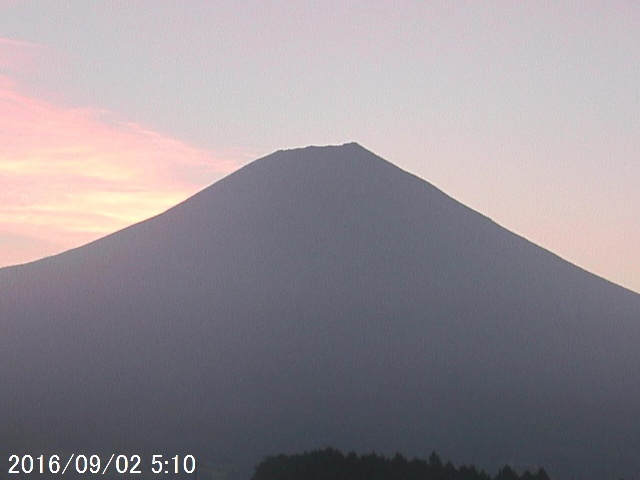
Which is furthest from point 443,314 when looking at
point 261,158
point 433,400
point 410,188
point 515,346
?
point 261,158

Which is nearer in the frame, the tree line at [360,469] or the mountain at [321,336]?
the tree line at [360,469]

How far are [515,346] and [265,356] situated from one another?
32231mm

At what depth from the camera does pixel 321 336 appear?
136 meters

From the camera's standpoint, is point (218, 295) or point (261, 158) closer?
point (218, 295)

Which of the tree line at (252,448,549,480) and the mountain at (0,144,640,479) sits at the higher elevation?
the mountain at (0,144,640,479)

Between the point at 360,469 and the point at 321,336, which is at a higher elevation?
the point at 321,336

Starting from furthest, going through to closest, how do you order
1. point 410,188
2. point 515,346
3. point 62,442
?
point 410,188
point 515,346
point 62,442

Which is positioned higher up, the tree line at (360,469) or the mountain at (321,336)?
the mountain at (321,336)

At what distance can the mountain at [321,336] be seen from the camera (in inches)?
4363

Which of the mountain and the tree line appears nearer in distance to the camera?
the tree line

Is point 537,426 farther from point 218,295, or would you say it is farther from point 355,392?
point 218,295

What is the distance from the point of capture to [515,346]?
137 m

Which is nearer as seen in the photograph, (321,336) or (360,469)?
(360,469)

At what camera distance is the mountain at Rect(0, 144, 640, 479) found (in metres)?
111
